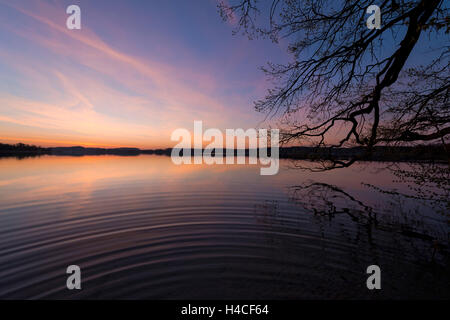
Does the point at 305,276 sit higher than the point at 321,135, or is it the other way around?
the point at 321,135

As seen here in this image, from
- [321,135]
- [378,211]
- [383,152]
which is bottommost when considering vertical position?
[378,211]

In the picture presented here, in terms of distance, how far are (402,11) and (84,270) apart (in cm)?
1127

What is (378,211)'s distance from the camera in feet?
41.4

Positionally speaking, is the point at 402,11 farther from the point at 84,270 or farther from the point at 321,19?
the point at 84,270

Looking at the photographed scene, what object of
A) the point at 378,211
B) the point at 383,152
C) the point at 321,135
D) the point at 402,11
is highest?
the point at 402,11
